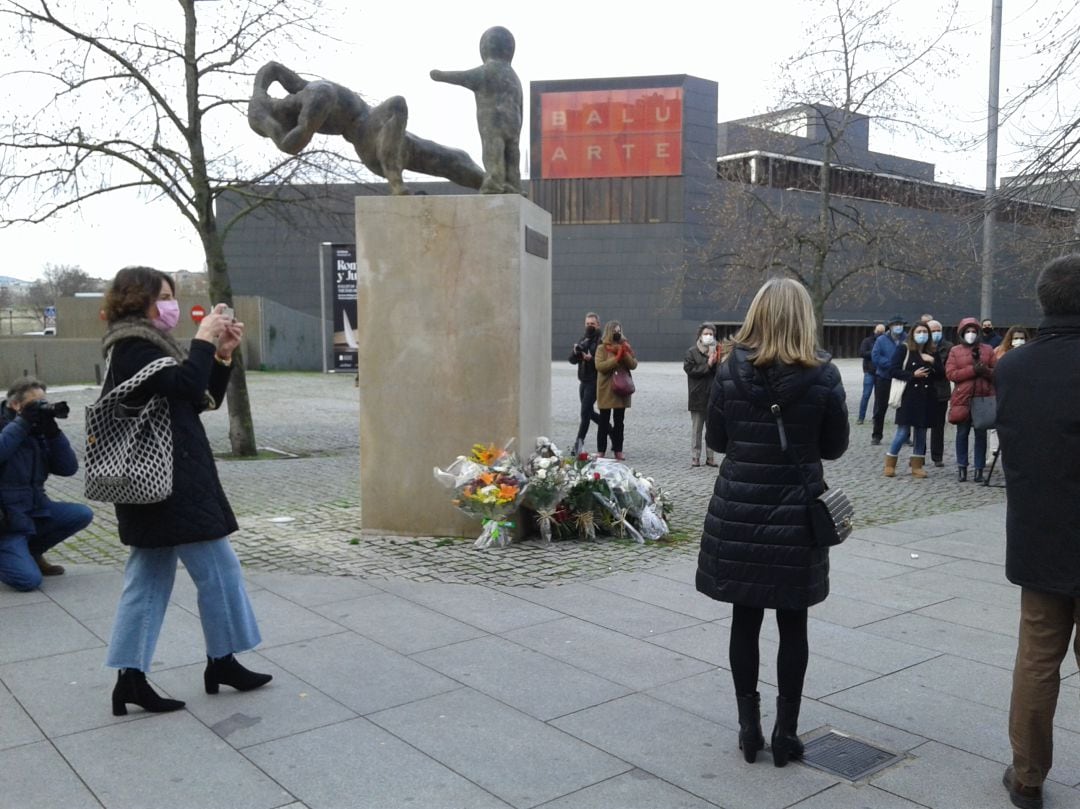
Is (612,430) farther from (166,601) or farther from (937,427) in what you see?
(166,601)

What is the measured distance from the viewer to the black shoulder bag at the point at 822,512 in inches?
138

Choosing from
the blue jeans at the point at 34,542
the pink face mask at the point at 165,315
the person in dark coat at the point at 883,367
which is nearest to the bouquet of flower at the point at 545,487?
the blue jeans at the point at 34,542

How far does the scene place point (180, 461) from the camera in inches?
158

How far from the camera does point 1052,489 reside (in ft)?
10.7

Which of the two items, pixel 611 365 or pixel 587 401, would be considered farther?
pixel 587 401

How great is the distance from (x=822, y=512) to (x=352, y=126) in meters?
5.93

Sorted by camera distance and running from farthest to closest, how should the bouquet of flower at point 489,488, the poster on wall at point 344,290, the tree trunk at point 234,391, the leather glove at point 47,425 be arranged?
the poster on wall at point 344,290, the tree trunk at point 234,391, the bouquet of flower at point 489,488, the leather glove at point 47,425

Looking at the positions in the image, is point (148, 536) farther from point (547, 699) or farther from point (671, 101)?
point (671, 101)

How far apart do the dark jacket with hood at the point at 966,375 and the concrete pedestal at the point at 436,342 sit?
5.68 m

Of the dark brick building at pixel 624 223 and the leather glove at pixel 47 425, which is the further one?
the dark brick building at pixel 624 223

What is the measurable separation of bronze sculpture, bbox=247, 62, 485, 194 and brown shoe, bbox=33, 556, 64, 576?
3522mm

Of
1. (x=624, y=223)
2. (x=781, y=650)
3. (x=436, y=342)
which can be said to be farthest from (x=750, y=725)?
(x=624, y=223)

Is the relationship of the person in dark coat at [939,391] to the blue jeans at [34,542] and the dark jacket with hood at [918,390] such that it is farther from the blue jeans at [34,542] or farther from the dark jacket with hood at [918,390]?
the blue jeans at [34,542]

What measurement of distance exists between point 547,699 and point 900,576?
3.48 metres
